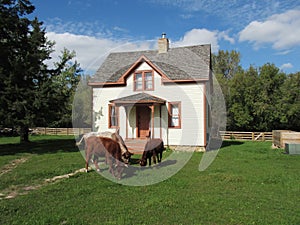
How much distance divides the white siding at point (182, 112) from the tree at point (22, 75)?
4.52 m

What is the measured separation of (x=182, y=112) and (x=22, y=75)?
11.5m

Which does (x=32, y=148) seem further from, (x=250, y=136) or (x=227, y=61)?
(x=227, y=61)

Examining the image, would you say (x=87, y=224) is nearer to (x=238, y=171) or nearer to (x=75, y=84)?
(x=238, y=171)

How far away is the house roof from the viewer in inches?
746

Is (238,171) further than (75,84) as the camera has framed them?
No

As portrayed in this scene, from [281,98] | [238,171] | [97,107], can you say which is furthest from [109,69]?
[281,98]

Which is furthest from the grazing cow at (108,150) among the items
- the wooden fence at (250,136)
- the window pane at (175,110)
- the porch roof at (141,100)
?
the wooden fence at (250,136)

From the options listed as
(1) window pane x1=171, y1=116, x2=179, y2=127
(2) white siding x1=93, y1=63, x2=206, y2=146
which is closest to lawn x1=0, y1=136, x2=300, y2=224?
(2) white siding x1=93, y1=63, x2=206, y2=146

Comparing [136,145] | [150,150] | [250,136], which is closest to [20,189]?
[150,150]

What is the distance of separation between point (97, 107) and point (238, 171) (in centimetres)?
1259

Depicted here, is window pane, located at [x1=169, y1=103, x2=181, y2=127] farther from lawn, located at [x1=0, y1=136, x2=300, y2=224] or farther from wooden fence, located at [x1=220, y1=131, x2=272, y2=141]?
wooden fence, located at [x1=220, y1=131, x2=272, y2=141]

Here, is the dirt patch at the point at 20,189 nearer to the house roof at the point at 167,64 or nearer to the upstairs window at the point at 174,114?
the upstairs window at the point at 174,114

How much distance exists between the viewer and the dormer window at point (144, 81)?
1942cm

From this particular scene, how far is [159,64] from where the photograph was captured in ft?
67.9
